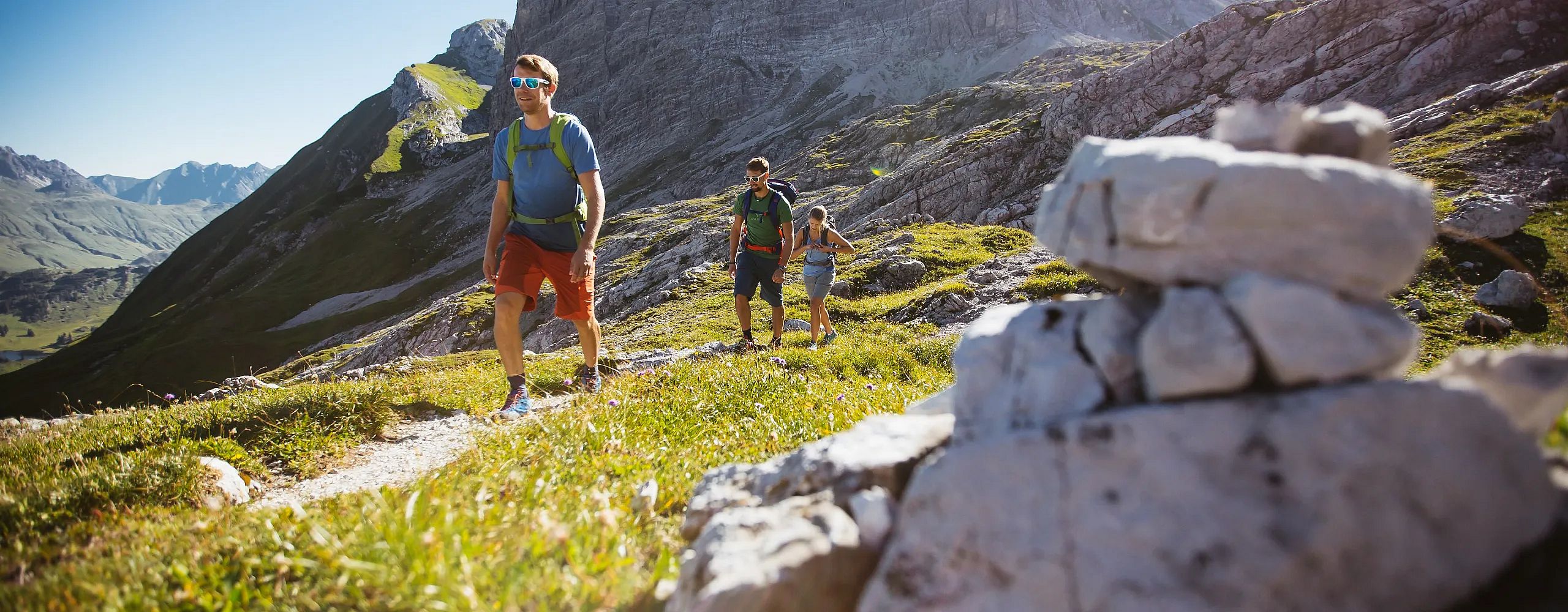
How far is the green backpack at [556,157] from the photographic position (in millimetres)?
8008

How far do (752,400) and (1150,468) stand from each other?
5.30 metres

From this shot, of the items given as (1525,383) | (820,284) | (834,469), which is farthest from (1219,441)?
(820,284)

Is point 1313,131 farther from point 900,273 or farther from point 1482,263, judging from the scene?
point 900,273

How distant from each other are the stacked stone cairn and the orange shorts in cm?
571

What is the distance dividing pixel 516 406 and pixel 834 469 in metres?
5.67

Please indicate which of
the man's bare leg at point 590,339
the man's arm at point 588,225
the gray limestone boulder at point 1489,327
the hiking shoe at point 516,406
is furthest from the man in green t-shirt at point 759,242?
the gray limestone boulder at point 1489,327

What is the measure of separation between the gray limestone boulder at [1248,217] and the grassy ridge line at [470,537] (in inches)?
113

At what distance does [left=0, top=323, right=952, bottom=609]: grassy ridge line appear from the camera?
117 inches

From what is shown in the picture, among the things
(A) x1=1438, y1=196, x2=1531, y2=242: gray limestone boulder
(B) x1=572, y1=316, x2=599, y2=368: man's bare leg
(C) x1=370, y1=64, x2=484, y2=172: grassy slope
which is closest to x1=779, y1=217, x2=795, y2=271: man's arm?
(B) x1=572, y1=316, x2=599, y2=368: man's bare leg

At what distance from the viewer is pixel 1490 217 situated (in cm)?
1498

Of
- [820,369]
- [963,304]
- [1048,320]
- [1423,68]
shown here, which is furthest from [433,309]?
[1423,68]

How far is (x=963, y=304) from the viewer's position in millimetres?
19156

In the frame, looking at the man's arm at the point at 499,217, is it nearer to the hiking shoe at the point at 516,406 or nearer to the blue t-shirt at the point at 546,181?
the blue t-shirt at the point at 546,181

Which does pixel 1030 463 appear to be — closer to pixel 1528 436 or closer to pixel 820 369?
pixel 1528 436
